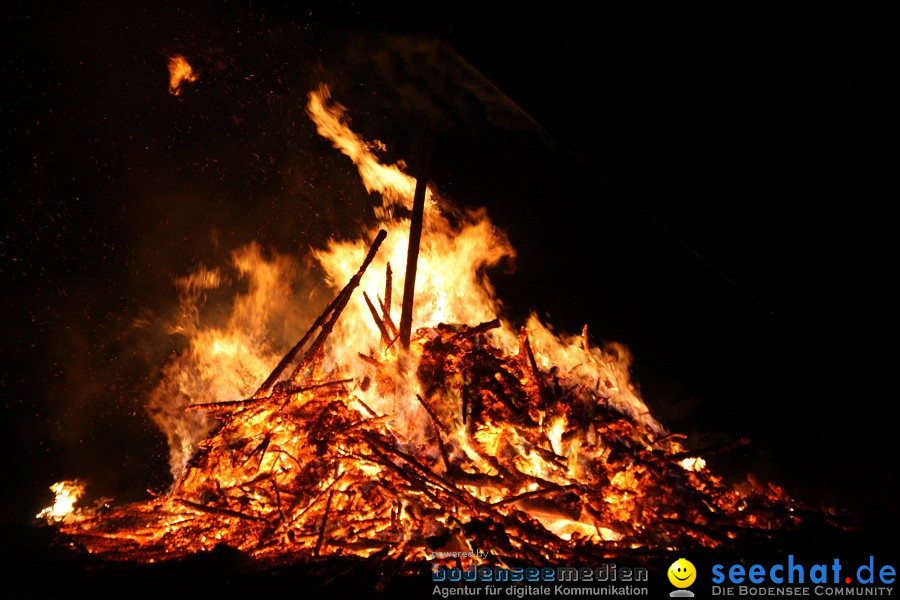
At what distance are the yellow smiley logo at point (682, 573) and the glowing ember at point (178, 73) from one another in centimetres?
786

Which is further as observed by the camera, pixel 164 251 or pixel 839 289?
pixel 164 251

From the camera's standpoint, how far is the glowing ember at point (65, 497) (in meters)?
4.68

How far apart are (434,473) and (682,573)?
6.60 feet

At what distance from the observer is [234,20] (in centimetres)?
481

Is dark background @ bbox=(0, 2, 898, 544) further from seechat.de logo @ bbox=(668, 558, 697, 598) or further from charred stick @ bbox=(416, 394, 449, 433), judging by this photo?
charred stick @ bbox=(416, 394, 449, 433)

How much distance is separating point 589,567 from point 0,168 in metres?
8.20

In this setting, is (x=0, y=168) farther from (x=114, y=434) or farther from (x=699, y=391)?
(x=699, y=391)

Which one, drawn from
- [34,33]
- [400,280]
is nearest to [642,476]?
[400,280]

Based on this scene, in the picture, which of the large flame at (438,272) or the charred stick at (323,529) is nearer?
the charred stick at (323,529)

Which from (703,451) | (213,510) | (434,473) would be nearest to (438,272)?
(434,473)

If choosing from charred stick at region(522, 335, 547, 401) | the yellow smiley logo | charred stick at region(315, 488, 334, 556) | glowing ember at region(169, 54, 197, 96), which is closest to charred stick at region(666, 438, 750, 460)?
charred stick at region(522, 335, 547, 401)

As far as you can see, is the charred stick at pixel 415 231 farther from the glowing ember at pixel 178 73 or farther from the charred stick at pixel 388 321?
the glowing ember at pixel 178 73

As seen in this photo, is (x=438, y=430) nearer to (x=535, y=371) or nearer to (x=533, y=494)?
(x=533, y=494)

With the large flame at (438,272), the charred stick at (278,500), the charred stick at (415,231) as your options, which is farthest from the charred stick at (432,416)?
the charred stick at (278,500)
